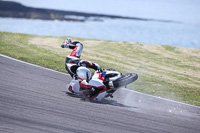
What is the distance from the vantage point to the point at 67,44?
999 cm

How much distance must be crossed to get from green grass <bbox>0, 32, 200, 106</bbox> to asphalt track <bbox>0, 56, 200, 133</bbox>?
3.11m

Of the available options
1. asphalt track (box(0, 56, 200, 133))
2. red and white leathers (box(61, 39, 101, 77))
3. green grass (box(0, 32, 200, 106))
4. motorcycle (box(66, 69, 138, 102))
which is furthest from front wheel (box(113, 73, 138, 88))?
green grass (box(0, 32, 200, 106))

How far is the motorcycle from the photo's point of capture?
872cm

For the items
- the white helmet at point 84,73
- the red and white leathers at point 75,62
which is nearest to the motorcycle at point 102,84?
the white helmet at point 84,73

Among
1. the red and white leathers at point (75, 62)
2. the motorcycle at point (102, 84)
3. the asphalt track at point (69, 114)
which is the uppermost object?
the red and white leathers at point (75, 62)

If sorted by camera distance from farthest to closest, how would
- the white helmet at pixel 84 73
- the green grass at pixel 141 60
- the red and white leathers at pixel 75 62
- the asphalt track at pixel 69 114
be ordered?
the green grass at pixel 141 60, the red and white leathers at pixel 75 62, the white helmet at pixel 84 73, the asphalt track at pixel 69 114

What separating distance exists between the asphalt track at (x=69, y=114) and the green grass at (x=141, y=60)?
10.2 ft

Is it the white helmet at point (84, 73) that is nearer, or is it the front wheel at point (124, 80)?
the front wheel at point (124, 80)

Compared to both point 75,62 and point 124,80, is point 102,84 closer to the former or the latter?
point 124,80

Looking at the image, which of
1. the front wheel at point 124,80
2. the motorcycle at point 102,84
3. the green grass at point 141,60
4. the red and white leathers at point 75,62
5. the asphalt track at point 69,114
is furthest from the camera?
the green grass at point 141,60

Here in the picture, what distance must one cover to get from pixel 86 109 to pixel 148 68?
33.7 feet

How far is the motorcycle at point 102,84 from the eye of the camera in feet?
28.6

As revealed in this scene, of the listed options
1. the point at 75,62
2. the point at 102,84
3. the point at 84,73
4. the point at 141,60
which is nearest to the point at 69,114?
the point at 102,84

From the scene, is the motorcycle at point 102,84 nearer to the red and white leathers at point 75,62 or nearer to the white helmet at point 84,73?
the white helmet at point 84,73
